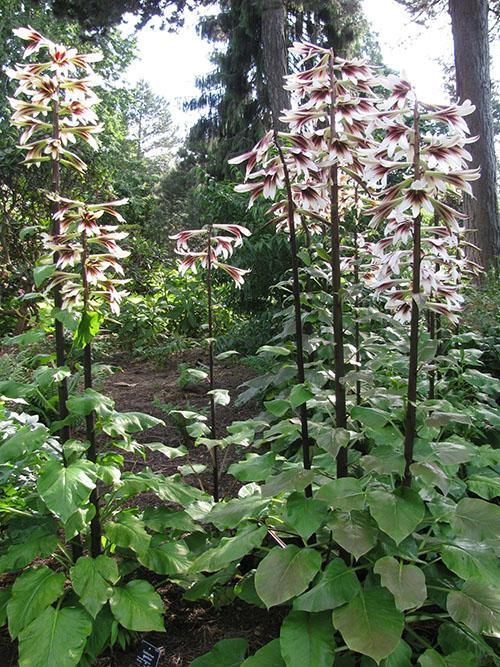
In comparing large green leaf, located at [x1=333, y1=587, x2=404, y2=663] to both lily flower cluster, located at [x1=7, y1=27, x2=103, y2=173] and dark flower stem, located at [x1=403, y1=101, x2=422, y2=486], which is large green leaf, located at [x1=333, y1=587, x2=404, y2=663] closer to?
dark flower stem, located at [x1=403, y1=101, x2=422, y2=486]

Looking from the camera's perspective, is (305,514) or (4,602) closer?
(305,514)

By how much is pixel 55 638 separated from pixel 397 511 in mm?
1213

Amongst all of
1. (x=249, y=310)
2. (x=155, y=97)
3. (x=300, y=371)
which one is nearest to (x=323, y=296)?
(x=300, y=371)

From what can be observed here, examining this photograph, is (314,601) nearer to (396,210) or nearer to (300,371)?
(300,371)

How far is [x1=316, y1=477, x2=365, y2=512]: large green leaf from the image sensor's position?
1687 mm

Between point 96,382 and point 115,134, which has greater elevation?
point 115,134

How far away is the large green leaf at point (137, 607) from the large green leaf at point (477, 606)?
1.00m

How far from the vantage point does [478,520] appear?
1.74 metres

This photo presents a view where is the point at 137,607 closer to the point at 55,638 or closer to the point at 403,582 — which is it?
the point at 55,638

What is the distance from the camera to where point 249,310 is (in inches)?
246

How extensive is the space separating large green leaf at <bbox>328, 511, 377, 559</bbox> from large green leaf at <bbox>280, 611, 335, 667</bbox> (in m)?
0.28

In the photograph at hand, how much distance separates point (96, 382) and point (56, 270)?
3097 millimetres

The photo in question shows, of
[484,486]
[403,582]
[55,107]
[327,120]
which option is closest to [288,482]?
[403,582]

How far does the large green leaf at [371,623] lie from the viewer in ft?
4.99
